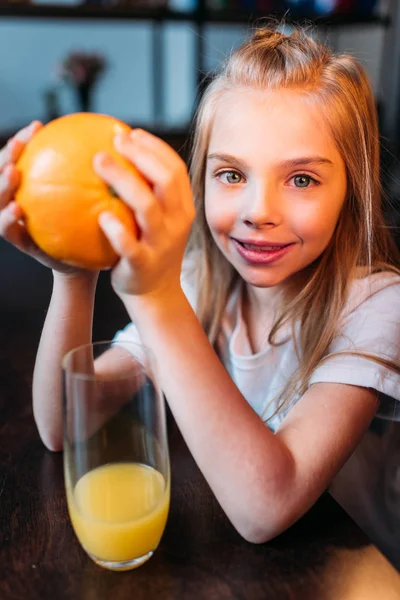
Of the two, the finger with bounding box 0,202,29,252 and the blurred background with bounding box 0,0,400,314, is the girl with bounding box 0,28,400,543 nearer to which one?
the finger with bounding box 0,202,29,252

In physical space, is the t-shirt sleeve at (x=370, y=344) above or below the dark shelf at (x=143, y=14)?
below

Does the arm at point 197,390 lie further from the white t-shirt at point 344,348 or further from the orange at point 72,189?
the white t-shirt at point 344,348

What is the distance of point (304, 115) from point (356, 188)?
0.45 ft

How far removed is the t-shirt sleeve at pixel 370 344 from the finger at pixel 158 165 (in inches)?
13.6

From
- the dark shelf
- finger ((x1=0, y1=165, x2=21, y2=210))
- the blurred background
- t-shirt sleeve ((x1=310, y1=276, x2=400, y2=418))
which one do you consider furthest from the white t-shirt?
the dark shelf

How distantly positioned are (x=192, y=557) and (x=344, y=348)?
375 millimetres

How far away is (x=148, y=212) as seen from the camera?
0.50m

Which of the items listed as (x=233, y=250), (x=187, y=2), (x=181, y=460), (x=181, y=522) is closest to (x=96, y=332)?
(x=233, y=250)

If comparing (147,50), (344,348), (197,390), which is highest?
(197,390)

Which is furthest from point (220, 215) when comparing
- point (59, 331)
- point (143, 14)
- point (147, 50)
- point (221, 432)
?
point (147, 50)

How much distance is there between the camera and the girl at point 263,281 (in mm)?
562

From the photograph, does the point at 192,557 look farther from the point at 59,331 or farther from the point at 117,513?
the point at 59,331

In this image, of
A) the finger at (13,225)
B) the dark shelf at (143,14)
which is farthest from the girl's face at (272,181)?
the dark shelf at (143,14)

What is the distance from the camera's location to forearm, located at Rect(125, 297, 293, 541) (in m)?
0.58
